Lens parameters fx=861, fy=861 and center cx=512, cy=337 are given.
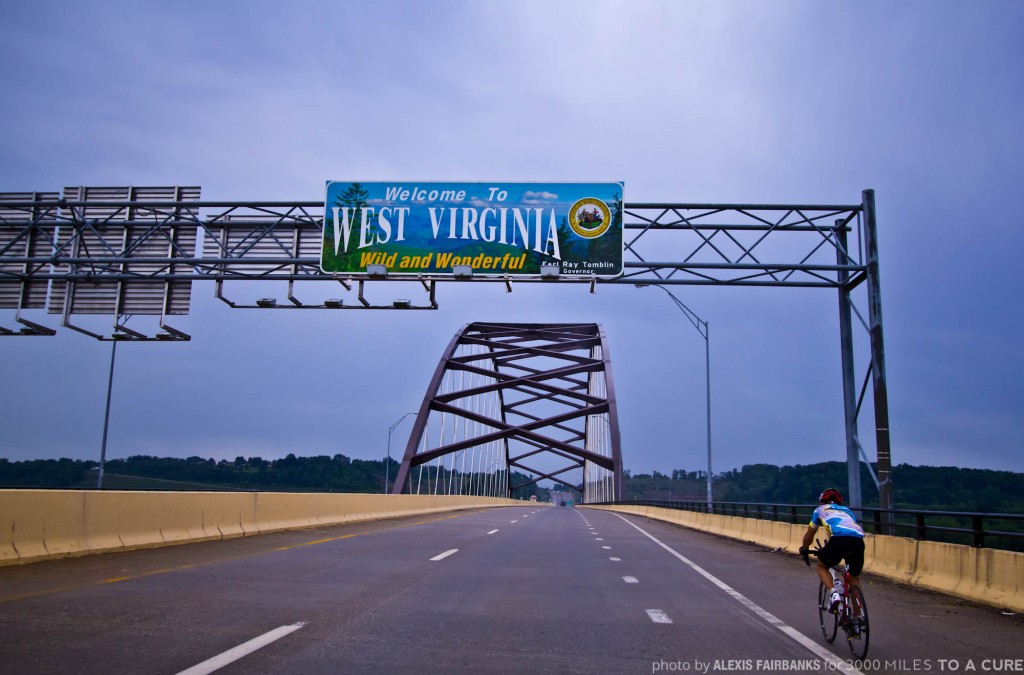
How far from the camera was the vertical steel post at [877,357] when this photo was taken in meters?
17.8

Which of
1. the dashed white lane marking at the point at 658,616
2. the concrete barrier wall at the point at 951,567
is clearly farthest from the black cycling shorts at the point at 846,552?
the concrete barrier wall at the point at 951,567

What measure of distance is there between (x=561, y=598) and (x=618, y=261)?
10622 millimetres

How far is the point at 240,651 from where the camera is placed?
629cm

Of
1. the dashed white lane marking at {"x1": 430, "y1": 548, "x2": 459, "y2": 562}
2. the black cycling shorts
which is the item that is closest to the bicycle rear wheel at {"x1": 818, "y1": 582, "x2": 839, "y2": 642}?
the black cycling shorts

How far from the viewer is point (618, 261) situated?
64.0 ft

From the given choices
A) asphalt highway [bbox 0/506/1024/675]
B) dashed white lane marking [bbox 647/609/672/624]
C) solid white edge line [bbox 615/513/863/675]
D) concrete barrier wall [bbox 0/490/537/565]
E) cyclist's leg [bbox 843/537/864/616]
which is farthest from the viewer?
concrete barrier wall [bbox 0/490/537/565]

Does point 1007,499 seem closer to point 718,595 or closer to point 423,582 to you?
point 718,595

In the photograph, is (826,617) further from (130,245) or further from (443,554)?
(130,245)

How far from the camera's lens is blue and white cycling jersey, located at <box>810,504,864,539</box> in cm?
752

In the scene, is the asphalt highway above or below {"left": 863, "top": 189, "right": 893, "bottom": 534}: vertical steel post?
below

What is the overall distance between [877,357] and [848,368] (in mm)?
1574

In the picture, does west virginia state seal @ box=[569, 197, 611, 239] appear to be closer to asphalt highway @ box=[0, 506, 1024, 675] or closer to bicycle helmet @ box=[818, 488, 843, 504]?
asphalt highway @ box=[0, 506, 1024, 675]

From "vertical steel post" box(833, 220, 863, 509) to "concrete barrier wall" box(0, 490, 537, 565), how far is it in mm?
13406

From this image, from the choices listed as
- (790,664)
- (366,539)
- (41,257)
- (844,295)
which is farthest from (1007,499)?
(41,257)
